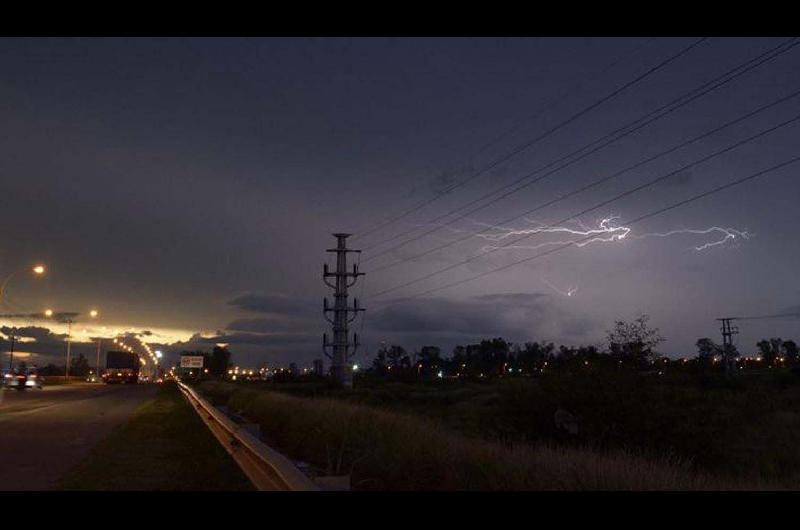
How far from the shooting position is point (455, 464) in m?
12.2

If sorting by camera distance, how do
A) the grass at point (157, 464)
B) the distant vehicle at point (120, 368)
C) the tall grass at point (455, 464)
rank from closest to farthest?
the tall grass at point (455, 464)
the grass at point (157, 464)
the distant vehicle at point (120, 368)

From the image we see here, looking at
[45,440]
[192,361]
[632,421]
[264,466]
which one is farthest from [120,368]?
[264,466]

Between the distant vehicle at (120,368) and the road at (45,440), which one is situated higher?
the distant vehicle at (120,368)

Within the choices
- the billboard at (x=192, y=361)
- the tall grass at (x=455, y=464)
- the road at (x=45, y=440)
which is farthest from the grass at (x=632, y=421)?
the billboard at (x=192, y=361)

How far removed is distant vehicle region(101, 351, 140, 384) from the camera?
10319 centimetres

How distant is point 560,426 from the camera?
22.5 m

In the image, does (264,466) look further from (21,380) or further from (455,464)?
(21,380)

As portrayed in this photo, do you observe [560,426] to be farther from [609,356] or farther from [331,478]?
[331,478]

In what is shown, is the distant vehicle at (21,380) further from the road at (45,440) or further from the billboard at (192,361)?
the billboard at (192,361)

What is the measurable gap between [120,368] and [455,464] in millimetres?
99270

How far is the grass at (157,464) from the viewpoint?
12.1 metres

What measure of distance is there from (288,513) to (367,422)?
12.0 metres

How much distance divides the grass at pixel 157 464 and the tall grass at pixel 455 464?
1.73 m
